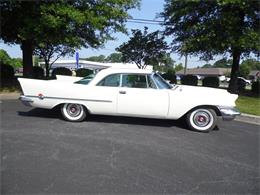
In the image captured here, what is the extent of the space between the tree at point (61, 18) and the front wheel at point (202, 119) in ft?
23.4

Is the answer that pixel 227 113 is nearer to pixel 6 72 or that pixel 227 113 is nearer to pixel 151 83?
pixel 151 83

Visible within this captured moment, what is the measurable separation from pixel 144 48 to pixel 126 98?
2064 centimetres

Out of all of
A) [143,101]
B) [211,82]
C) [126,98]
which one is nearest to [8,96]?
[126,98]

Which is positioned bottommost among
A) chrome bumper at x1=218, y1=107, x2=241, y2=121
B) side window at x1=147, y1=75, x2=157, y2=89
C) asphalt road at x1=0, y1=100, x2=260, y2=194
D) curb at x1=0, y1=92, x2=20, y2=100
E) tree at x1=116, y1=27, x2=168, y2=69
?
asphalt road at x1=0, y1=100, x2=260, y2=194

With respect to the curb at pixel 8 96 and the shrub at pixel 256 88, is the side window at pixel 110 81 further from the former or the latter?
the shrub at pixel 256 88

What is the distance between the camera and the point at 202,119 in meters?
8.07

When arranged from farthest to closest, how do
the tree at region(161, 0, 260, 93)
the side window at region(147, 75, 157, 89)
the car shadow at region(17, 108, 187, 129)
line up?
1. the tree at region(161, 0, 260, 93)
2. the car shadow at region(17, 108, 187, 129)
3. the side window at region(147, 75, 157, 89)

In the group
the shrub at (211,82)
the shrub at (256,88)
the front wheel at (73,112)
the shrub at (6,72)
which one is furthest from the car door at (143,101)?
the shrub at (256,88)

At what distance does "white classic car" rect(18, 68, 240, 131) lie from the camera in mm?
7988

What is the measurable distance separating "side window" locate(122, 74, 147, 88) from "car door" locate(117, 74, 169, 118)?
57mm

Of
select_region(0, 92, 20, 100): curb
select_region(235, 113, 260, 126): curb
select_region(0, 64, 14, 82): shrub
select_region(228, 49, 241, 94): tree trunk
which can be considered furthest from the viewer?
select_region(228, 49, 241, 94): tree trunk

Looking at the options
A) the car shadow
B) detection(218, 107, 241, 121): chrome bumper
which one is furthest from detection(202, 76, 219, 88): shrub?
detection(218, 107, 241, 121): chrome bumper

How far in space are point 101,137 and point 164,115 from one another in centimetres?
190

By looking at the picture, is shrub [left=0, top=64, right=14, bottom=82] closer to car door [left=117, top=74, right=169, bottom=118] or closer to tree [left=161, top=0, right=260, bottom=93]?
tree [left=161, top=0, right=260, bottom=93]
